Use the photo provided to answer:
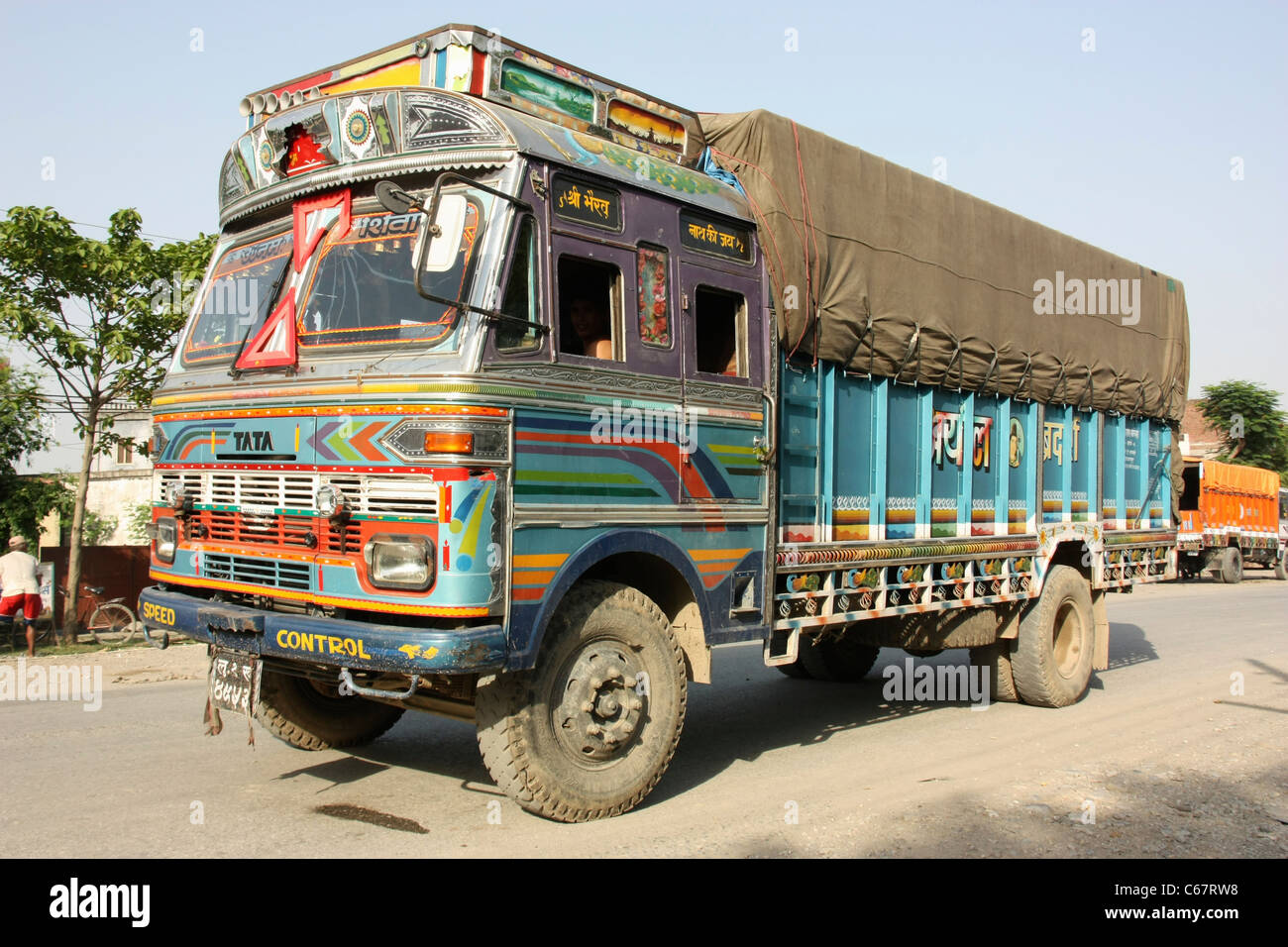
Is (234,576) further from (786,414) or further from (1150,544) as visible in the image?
(1150,544)

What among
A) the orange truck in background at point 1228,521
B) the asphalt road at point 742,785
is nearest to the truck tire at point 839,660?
the asphalt road at point 742,785

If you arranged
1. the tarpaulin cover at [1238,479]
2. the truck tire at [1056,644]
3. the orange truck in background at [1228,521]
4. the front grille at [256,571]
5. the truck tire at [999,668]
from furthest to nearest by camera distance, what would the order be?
1. the tarpaulin cover at [1238,479]
2. the orange truck in background at [1228,521]
3. the truck tire at [999,668]
4. the truck tire at [1056,644]
5. the front grille at [256,571]

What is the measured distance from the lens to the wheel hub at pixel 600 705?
5.08 m

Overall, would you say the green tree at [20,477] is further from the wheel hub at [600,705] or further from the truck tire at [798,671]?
the wheel hub at [600,705]

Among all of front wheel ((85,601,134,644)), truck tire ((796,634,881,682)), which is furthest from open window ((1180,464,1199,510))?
front wheel ((85,601,134,644))

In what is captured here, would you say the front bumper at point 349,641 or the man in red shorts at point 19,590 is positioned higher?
the front bumper at point 349,641

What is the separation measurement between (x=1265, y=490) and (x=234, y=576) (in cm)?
3215

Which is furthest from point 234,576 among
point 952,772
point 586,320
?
point 952,772

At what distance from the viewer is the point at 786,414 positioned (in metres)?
6.46

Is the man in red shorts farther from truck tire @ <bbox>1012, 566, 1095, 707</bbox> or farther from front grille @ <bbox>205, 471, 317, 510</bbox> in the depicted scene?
truck tire @ <bbox>1012, 566, 1095, 707</bbox>

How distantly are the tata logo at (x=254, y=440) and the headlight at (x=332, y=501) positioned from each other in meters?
0.48

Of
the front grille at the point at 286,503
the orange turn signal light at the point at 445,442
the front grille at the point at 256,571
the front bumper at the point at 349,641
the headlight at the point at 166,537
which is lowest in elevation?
the front bumper at the point at 349,641

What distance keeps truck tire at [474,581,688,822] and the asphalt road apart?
0.22 m
